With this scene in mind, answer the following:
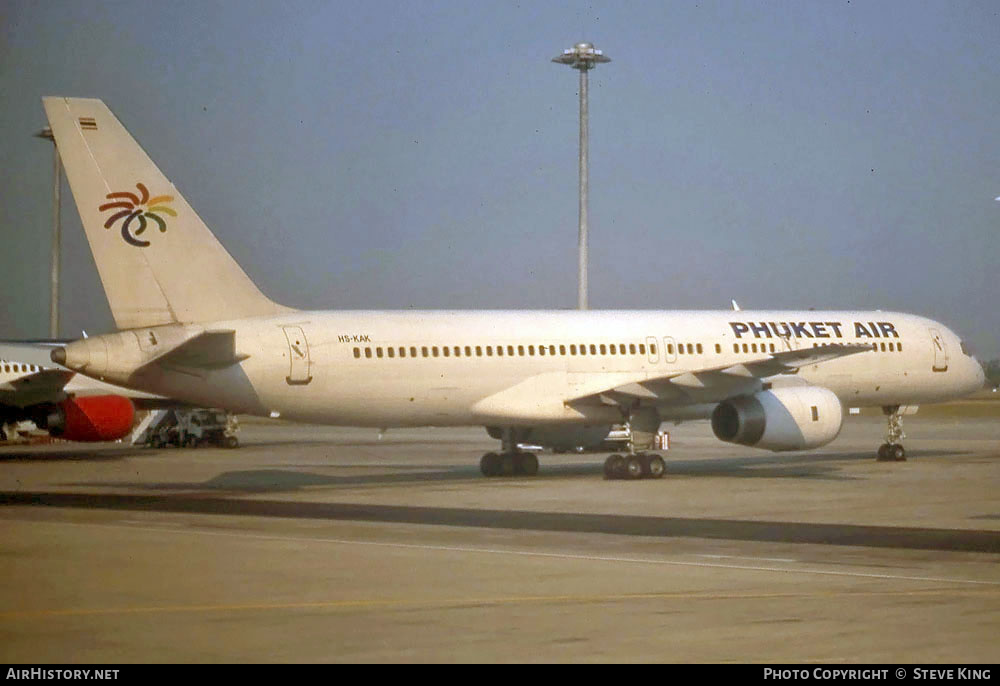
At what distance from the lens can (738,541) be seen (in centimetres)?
1850

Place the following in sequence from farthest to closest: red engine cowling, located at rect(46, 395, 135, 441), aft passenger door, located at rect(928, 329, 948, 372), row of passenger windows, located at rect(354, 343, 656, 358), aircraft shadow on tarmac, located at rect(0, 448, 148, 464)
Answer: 1. red engine cowling, located at rect(46, 395, 135, 441)
2. aircraft shadow on tarmac, located at rect(0, 448, 148, 464)
3. aft passenger door, located at rect(928, 329, 948, 372)
4. row of passenger windows, located at rect(354, 343, 656, 358)

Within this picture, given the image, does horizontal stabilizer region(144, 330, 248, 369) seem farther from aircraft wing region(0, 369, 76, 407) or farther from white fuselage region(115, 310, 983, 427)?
aircraft wing region(0, 369, 76, 407)

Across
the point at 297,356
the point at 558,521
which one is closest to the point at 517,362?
the point at 297,356

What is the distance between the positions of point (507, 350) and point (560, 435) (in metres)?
3.64

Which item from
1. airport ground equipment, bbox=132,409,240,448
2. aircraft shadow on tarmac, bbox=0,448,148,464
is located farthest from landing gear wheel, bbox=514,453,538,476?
airport ground equipment, bbox=132,409,240,448

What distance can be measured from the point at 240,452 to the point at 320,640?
40957mm

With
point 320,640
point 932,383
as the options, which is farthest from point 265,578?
point 932,383

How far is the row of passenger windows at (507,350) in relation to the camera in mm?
30734

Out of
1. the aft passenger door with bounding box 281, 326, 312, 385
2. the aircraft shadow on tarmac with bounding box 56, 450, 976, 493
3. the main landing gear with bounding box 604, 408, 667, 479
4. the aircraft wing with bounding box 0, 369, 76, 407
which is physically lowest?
the aircraft shadow on tarmac with bounding box 56, 450, 976, 493

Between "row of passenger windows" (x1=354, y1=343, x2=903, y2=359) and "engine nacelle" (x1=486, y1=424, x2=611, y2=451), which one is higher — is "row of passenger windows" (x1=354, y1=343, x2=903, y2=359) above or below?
above

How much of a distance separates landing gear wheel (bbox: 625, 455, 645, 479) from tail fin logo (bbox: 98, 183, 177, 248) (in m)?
11.9

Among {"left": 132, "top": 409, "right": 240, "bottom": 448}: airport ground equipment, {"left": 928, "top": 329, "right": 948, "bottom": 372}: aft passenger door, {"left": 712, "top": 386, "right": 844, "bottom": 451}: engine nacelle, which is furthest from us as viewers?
{"left": 132, "top": 409, "right": 240, "bottom": 448}: airport ground equipment

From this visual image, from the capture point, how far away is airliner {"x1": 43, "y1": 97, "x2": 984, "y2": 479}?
27.3 metres

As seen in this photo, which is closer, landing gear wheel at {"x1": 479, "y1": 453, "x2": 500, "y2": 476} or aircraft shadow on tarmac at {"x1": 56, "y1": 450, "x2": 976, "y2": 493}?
aircraft shadow on tarmac at {"x1": 56, "y1": 450, "x2": 976, "y2": 493}
